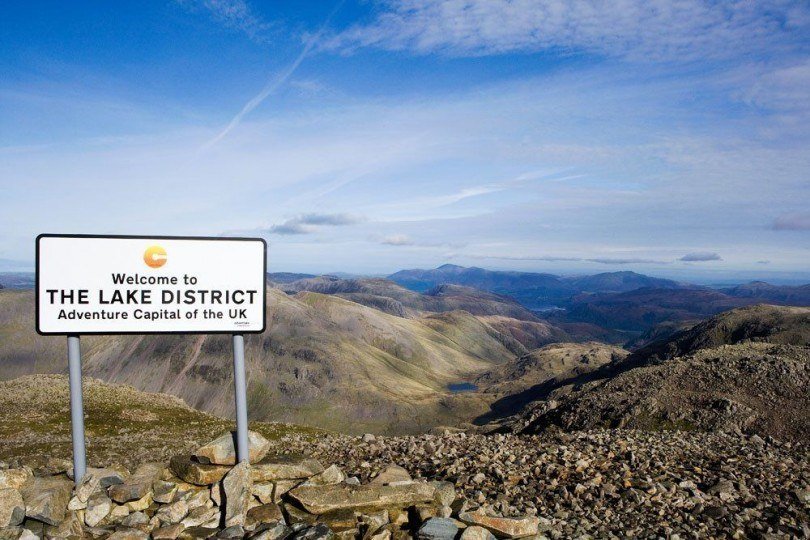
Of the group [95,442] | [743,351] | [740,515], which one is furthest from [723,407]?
[95,442]

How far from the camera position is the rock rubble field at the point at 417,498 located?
11.0 meters

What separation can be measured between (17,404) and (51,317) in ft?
194

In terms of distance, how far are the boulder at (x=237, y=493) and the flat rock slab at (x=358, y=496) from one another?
1.03 meters

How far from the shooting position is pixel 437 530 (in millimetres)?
10734

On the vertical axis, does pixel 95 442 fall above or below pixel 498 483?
below

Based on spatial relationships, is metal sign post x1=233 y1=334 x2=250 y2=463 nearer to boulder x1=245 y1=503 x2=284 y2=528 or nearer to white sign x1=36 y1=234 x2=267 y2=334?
white sign x1=36 y1=234 x2=267 y2=334

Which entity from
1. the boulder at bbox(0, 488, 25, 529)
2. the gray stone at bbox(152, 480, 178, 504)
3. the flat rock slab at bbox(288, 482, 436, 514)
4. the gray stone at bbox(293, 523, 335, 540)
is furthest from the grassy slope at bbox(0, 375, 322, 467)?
the gray stone at bbox(293, 523, 335, 540)

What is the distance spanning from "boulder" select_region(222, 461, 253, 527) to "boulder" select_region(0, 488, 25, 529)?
4.12 meters

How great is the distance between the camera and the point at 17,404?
186 ft

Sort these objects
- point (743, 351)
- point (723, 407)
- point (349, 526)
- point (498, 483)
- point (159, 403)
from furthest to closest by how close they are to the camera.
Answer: point (159, 403)
point (743, 351)
point (723, 407)
point (498, 483)
point (349, 526)

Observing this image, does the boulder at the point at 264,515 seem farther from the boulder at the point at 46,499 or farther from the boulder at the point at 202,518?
the boulder at the point at 46,499

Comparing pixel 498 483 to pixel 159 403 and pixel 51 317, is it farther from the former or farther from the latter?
pixel 159 403

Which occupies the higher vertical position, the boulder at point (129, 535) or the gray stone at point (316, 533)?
the gray stone at point (316, 533)

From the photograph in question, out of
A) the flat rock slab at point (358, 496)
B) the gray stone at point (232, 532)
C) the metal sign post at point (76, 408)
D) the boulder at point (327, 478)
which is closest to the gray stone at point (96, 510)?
the metal sign post at point (76, 408)
